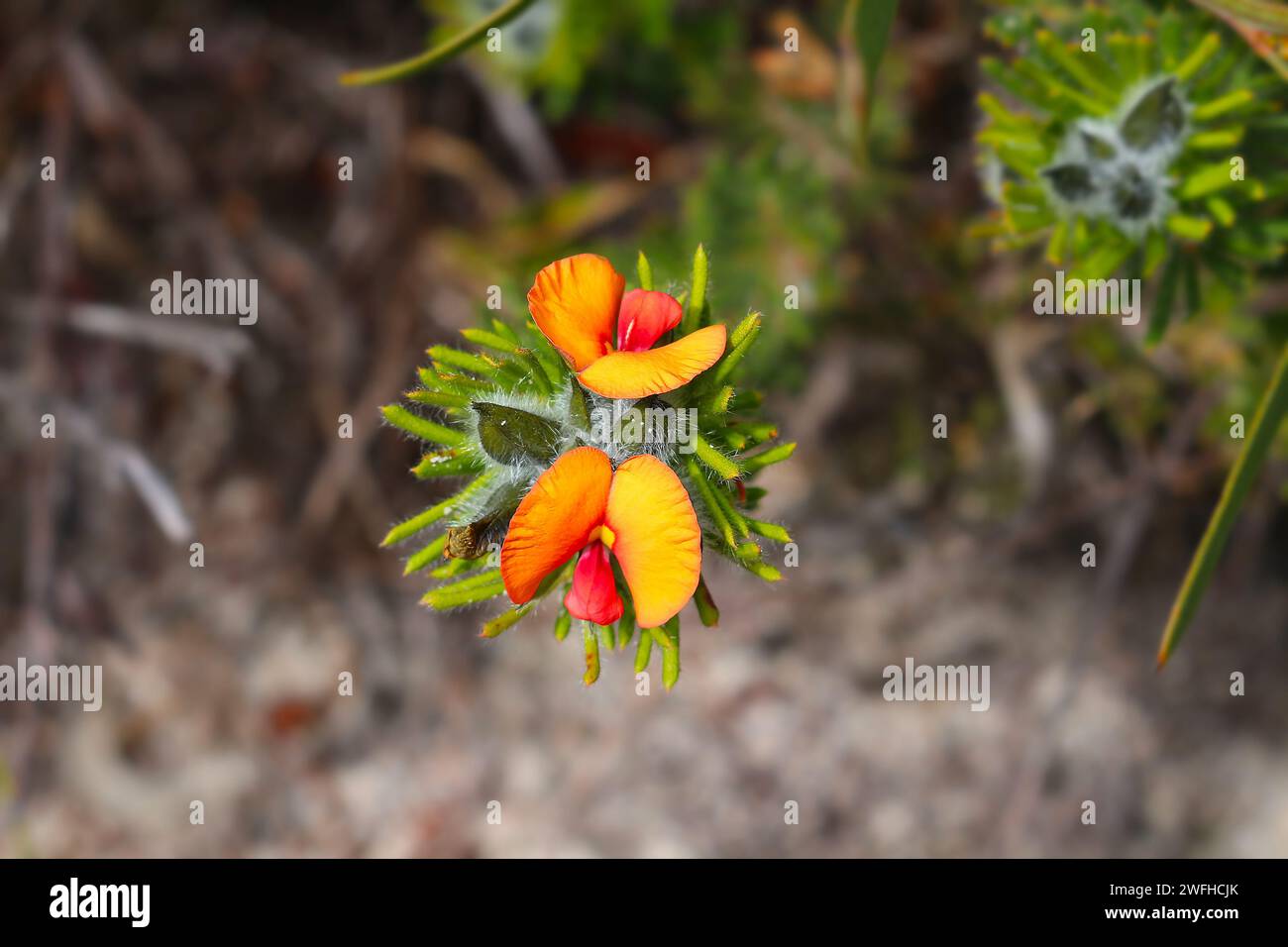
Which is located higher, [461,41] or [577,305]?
[461,41]

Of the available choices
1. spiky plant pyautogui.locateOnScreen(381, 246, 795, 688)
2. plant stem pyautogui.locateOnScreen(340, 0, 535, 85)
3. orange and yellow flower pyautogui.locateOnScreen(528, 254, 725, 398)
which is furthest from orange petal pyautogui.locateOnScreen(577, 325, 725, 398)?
plant stem pyautogui.locateOnScreen(340, 0, 535, 85)

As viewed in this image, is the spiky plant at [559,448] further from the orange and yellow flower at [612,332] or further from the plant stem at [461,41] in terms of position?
the plant stem at [461,41]

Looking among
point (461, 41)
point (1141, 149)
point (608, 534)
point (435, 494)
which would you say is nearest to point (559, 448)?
point (608, 534)

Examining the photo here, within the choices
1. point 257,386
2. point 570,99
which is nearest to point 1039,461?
point 570,99

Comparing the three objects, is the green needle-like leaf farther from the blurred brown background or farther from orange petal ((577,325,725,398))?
the blurred brown background

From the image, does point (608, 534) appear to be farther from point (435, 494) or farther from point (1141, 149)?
point (435, 494)

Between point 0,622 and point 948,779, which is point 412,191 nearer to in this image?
point 0,622
